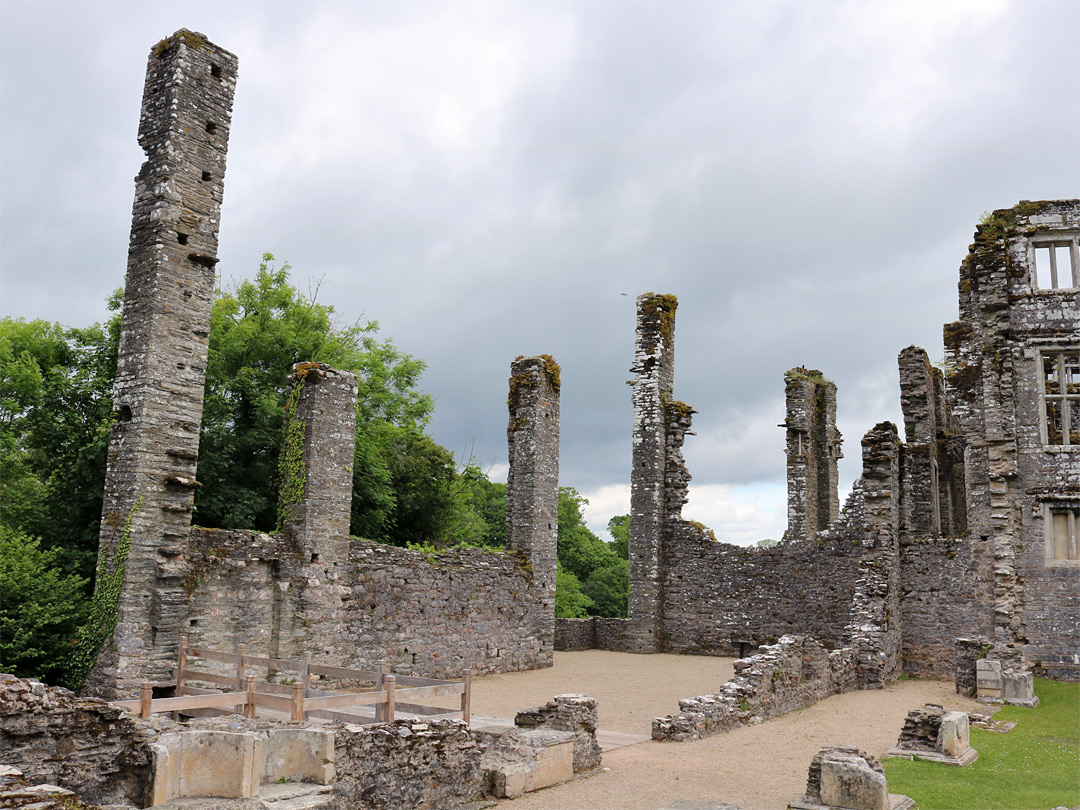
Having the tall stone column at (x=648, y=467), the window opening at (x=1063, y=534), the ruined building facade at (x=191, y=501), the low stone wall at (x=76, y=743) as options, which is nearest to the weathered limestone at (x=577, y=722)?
the low stone wall at (x=76, y=743)

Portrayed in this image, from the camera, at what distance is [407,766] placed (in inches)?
303

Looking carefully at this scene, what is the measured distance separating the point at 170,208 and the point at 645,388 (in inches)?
550

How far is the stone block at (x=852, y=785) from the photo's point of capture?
7594 millimetres

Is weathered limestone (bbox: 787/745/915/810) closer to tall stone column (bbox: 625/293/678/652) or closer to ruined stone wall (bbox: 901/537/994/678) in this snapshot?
ruined stone wall (bbox: 901/537/994/678)

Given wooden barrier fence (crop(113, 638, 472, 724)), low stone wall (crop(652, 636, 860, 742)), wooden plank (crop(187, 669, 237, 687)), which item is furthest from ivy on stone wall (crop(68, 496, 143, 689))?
low stone wall (crop(652, 636, 860, 742))

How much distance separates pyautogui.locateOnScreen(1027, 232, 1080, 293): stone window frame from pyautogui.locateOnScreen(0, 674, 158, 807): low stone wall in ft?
63.5

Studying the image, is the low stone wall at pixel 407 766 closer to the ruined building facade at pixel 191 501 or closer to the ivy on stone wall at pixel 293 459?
the ruined building facade at pixel 191 501

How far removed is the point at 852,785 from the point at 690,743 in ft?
12.4

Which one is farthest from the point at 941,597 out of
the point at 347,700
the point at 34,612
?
the point at 34,612

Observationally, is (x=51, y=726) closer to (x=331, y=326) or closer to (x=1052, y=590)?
(x=1052, y=590)

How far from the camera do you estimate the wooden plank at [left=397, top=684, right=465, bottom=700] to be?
927 centimetres

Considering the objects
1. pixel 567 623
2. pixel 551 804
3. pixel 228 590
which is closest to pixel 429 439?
pixel 567 623

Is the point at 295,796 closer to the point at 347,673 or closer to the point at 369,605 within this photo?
the point at 347,673

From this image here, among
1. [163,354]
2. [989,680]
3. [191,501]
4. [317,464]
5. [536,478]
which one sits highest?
[163,354]
